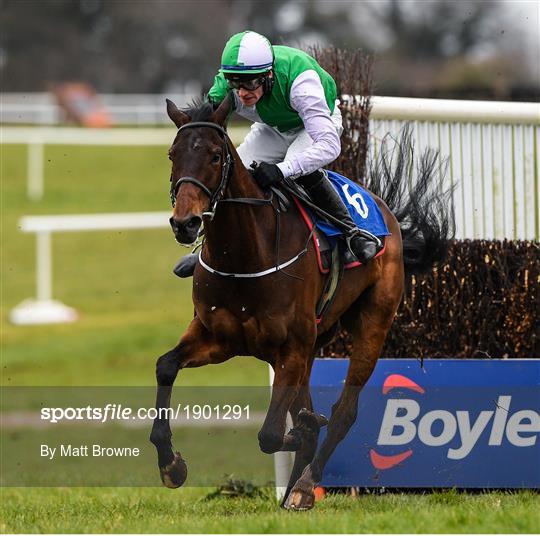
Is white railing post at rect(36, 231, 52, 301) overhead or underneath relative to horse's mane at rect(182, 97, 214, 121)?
underneath

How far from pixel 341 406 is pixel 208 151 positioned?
1795mm

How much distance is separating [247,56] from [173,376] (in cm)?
154

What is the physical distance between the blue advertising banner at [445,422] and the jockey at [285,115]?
1.16m

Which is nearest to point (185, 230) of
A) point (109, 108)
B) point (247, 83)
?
point (247, 83)

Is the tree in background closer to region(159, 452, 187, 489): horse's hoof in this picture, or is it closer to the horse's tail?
the horse's tail

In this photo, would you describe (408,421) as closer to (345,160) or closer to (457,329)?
(457,329)

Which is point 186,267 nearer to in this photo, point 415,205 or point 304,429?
point 304,429

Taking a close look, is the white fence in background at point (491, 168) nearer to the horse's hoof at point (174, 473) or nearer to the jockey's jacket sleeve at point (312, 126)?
the jockey's jacket sleeve at point (312, 126)

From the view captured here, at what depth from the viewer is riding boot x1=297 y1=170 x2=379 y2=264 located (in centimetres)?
617

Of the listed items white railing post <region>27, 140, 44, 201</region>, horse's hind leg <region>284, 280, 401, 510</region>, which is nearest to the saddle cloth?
horse's hind leg <region>284, 280, 401, 510</region>

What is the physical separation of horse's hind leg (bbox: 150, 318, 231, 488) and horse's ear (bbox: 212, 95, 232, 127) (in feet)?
3.35

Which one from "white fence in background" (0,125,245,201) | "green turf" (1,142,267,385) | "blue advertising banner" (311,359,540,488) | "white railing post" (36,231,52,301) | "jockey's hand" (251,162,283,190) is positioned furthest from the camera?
"white fence in background" (0,125,245,201)

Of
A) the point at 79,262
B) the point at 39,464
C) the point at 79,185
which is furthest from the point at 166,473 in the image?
the point at 79,185

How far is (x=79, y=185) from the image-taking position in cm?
3122
